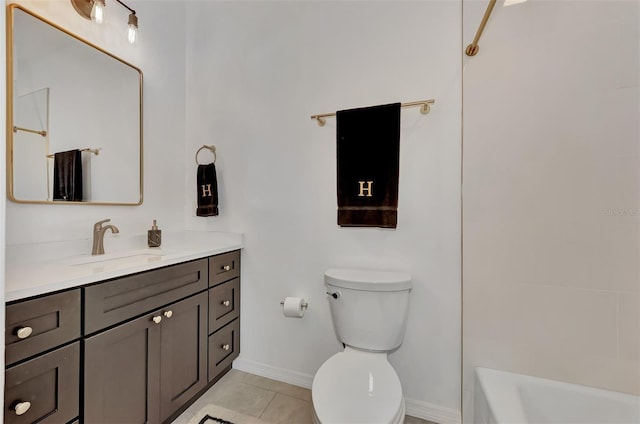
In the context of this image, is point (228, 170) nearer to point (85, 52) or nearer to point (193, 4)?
Answer: point (85, 52)

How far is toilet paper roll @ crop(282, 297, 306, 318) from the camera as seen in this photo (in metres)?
1.58

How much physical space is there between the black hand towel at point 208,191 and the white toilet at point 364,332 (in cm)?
94

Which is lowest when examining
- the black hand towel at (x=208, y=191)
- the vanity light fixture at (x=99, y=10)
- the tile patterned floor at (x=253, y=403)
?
the tile patterned floor at (x=253, y=403)

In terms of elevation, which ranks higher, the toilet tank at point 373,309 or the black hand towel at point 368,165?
the black hand towel at point 368,165

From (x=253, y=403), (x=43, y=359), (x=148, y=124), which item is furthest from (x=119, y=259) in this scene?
(x=253, y=403)

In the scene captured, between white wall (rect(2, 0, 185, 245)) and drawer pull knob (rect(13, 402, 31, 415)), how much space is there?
2.35 ft

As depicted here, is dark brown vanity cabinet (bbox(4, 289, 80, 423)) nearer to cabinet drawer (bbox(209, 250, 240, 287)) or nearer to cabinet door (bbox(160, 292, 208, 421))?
cabinet door (bbox(160, 292, 208, 421))

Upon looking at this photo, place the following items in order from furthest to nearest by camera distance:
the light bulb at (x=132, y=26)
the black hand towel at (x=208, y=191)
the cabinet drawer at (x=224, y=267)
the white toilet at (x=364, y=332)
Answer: the black hand towel at (x=208, y=191)
the cabinet drawer at (x=224, y=267)
the light bulb at (x=132, y=26)
the white toilet at (x=364, y=332)

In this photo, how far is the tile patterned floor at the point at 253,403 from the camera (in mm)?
1413

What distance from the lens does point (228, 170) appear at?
187 cm

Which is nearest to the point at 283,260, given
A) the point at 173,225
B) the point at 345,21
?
the point at 173,225

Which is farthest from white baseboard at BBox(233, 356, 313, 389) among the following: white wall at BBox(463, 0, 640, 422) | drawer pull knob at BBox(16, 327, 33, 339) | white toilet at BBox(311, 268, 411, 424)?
drawer pull knob at BBox(16, 327, 33, 339)

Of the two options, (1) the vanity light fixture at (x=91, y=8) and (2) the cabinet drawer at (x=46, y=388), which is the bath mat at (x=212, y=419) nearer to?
(2) the cabinet drawer at (x=46, y=388)

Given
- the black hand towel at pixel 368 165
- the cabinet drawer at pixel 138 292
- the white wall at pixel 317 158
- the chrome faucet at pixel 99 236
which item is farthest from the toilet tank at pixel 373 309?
the chrome faucet at pixel 99 236
